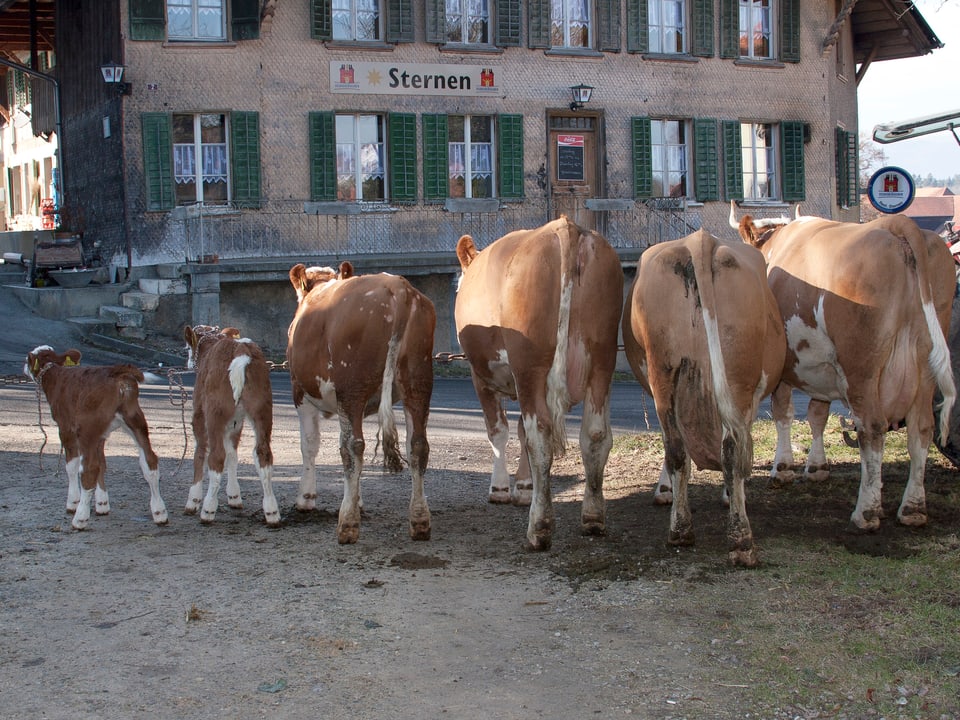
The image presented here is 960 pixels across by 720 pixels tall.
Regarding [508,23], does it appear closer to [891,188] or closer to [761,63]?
[761,63]

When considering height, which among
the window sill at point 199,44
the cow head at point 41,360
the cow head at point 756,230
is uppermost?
the window sill at point 199,44

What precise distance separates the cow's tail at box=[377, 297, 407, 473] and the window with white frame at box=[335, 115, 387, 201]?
17.4 meters

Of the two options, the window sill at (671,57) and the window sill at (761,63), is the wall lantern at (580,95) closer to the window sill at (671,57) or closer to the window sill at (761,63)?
the window sill at (671,57)

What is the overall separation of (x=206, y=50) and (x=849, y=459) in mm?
17127

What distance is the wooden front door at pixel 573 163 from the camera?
26188 millimetres

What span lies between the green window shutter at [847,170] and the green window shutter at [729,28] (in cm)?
422

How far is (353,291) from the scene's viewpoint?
737 cm

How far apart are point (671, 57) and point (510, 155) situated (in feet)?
15.9

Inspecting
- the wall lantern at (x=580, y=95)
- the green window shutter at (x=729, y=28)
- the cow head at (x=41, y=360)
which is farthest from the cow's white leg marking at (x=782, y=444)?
the green window shutter at (x=729, y=28)

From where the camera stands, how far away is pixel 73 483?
8023 mm

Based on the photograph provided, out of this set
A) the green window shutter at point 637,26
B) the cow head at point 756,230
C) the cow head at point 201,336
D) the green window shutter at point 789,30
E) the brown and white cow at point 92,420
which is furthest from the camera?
the green window shutter at point 789,30

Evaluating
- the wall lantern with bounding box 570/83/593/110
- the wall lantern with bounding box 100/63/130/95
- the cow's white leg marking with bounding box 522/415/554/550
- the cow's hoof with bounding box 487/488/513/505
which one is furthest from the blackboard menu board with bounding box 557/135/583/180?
the cow's white leg marking with bounding box 522/415/554/550

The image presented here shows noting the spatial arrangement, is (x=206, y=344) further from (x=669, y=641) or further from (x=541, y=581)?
(x=669, y=641)

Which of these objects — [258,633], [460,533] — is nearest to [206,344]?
[460,533]
